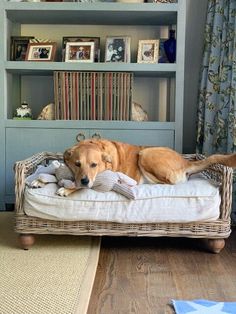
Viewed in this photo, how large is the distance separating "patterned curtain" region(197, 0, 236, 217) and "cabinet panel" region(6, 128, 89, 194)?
0.89m

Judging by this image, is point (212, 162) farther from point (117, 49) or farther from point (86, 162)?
point (117, 49)

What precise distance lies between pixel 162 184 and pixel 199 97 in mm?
1105

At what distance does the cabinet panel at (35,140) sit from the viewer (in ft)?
10.0

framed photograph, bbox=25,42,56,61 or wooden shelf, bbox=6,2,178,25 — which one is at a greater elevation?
wooden shelf, bbox=6,2,178,25

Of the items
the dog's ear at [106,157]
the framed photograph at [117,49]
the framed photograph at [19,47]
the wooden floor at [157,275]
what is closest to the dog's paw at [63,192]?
the dog's ear at [106,157]

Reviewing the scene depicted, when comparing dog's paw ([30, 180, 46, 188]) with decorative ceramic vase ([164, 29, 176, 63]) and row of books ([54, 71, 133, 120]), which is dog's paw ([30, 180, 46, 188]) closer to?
row of books ([54, 71, 133, 120])

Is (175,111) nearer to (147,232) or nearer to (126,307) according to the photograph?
(147,232)

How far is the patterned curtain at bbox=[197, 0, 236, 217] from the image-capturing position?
2871mm

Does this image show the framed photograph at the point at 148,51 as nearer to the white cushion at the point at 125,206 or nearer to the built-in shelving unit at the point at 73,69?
the built-in shelving unit at the point at 73,69

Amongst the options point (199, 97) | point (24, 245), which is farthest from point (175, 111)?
point (24, 245)

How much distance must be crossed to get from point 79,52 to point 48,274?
177 cm

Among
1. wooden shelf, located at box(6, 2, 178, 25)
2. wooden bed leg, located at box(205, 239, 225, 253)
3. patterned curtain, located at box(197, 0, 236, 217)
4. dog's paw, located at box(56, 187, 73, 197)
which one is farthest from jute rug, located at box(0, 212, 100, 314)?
wooden shelf, located at box(6, 2, 178, 25)

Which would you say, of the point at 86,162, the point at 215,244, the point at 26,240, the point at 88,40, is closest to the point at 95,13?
the point at 88,40

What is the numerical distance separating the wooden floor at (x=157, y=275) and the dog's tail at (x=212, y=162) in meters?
0.44
